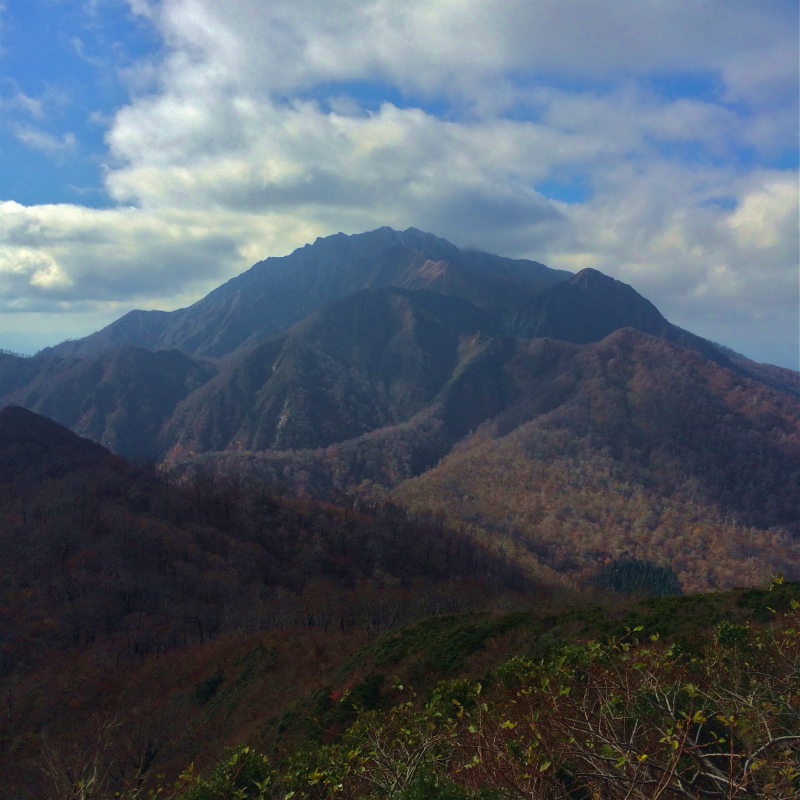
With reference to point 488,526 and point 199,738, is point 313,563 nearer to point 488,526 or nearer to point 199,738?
point 199,738

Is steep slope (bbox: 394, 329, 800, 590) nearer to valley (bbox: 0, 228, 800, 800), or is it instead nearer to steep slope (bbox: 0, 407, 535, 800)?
valley (bbox: 0, 228, 800, 800)

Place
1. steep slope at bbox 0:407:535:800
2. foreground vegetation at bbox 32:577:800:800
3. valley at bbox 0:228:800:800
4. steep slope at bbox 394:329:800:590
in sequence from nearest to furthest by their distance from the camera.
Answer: foreground vegetation at bbox 32:577:800:800, valley at bbox 0:228:800:800, steep slope at bbox 0:407:535:800, steep slope at bbox 394:329:800:590

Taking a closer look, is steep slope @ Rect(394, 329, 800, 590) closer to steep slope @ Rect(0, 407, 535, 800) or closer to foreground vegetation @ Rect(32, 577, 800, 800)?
steep slope @ Rect(0, 407, 535, 800)

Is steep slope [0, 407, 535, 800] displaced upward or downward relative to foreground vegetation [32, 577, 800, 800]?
downward

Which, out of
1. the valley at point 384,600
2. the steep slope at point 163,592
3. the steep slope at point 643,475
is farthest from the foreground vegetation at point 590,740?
→ the steep slope at point 643,475

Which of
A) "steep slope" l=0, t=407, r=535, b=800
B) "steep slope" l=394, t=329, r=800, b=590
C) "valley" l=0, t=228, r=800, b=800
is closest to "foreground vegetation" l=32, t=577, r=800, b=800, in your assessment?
"valley" l=0, t=228, r=800, b=800

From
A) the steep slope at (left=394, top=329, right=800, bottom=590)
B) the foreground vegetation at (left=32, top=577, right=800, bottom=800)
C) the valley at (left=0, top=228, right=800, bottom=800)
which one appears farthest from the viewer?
the steep slope at (left=394, top=329, right=800, bottom=590)

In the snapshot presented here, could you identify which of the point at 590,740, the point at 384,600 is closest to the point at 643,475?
the point at 384,600

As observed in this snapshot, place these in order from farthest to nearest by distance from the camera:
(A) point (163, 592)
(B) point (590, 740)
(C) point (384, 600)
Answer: (A) point (163, 592)
(C) point (384, 600)
(B) point (590, 740)

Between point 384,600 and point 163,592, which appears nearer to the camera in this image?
point 384,600

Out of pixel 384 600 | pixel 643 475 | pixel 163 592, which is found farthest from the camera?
pixel 643 475

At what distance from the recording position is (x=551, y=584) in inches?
3125

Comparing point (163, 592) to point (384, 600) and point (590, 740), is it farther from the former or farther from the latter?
point (590, 740)

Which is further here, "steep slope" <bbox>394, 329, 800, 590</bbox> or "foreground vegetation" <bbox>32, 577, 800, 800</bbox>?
"steep slope" <bbox>394, 329, 800, 590</bbox>
